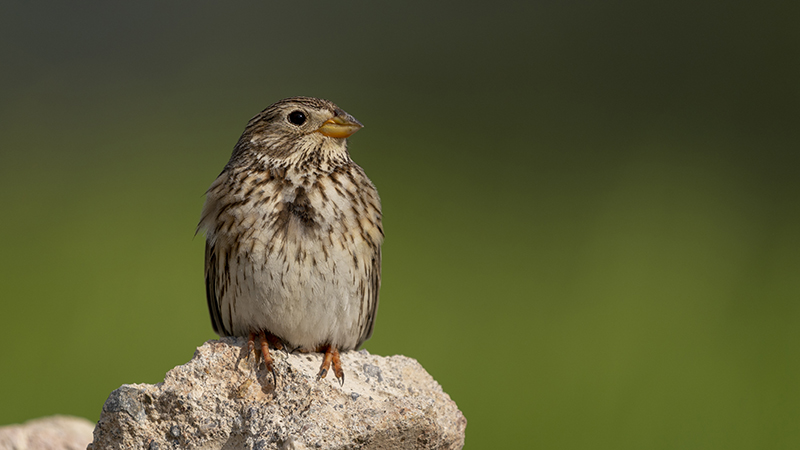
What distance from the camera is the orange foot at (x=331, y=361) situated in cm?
207

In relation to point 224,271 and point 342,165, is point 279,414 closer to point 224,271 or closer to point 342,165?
point 224,271

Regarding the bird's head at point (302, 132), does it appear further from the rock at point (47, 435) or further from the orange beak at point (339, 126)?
the rock at point (47, 435)

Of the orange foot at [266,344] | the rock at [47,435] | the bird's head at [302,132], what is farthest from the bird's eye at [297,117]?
the rock at [47,435]

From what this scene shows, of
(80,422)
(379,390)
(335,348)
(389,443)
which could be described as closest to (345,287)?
(335,348)

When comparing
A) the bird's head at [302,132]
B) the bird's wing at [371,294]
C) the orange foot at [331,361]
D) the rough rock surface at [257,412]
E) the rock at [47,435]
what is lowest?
the rock at [47,435]

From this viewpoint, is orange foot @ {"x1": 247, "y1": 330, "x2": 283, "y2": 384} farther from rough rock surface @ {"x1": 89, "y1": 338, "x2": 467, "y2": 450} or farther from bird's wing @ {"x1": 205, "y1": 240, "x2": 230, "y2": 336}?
bird's wing @ {"x1": 205, "y1": 240, "x2": 230, "y2": 336}

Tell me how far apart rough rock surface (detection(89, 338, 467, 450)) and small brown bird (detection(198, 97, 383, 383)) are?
8cm

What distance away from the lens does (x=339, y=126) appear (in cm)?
233

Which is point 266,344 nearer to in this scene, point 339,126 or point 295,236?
point 295,236

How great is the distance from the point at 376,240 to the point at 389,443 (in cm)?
61

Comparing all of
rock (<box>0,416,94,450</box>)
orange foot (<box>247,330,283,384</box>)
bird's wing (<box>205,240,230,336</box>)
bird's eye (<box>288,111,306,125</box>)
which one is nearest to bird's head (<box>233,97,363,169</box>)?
bird's eye (<box>288,111,306,125</box>)

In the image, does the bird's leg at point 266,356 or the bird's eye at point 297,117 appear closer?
the bird's leg at point 266,356

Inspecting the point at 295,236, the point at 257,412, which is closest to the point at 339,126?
the point at 295,236

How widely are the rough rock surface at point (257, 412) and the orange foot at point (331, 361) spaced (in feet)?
0.06
